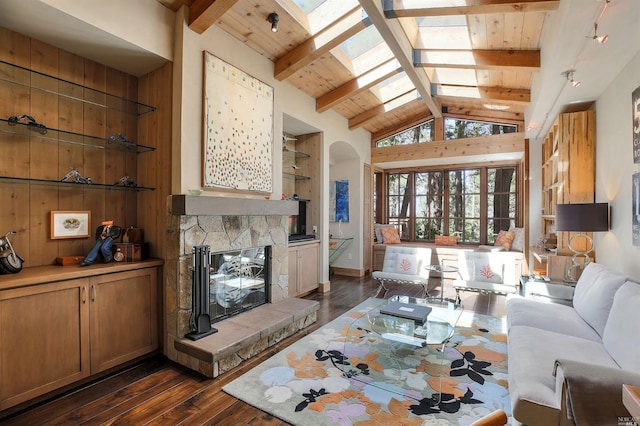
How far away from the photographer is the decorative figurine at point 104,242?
2590 millimetres

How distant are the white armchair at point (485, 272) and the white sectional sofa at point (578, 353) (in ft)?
3.42

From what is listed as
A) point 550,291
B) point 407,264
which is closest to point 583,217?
point 550,291

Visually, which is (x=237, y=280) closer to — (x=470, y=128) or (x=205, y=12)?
(x=205, y=12)

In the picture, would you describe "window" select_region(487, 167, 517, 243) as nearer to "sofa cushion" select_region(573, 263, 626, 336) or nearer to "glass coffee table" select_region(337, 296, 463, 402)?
"sofa cushion" select_region(573, 263, 626, 336)

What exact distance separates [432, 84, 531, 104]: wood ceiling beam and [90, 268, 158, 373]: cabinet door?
16.9ft

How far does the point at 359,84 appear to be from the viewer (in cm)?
461

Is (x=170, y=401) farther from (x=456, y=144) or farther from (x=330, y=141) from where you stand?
(x=456, y=144)

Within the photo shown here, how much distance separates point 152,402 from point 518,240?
6.17 metres

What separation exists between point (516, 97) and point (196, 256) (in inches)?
200

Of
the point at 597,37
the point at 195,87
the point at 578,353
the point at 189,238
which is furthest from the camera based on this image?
the point at 195,87

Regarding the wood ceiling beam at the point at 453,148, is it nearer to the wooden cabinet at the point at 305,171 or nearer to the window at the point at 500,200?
the window at the point at 500,200

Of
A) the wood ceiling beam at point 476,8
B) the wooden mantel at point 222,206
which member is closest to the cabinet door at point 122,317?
the wooden mantel at point 222,206

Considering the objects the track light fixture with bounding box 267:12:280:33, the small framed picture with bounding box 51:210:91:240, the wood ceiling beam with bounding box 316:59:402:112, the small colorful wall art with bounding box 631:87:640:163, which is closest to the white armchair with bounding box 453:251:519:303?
the small colorful wall art with bounding box 631:87:640:163

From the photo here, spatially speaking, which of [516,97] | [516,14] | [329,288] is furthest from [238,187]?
[516,97]
